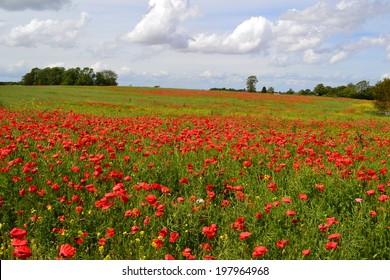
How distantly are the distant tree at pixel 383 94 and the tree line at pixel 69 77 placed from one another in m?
87.4

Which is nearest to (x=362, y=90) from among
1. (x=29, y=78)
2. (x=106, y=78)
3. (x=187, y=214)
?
(x=106, y=78)

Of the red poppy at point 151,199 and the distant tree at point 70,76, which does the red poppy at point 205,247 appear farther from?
the distant tree at point 70,76

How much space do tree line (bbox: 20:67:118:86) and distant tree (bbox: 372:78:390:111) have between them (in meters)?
87.4

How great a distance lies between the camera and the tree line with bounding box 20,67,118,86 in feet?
375

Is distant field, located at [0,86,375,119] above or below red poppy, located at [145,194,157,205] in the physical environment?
above

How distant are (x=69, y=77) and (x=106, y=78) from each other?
14.3 meters

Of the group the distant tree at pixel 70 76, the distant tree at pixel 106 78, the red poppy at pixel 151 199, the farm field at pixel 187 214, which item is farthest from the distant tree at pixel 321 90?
the red poppy at pixel 151 199

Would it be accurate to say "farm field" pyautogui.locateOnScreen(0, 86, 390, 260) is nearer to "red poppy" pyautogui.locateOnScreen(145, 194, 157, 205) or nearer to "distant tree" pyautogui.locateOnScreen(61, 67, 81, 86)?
"red poppy" pyautogui.locateOnScreen(145, 194, 157, 205)

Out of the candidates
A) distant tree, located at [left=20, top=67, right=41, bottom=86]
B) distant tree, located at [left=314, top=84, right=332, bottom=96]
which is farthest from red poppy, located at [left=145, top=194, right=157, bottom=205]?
distant tree, located at [left=20, top=67, right=41, bottom=86]

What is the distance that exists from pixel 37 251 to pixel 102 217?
1045 millimetres

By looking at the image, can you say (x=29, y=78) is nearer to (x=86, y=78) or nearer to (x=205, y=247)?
(x=86, y=78)
